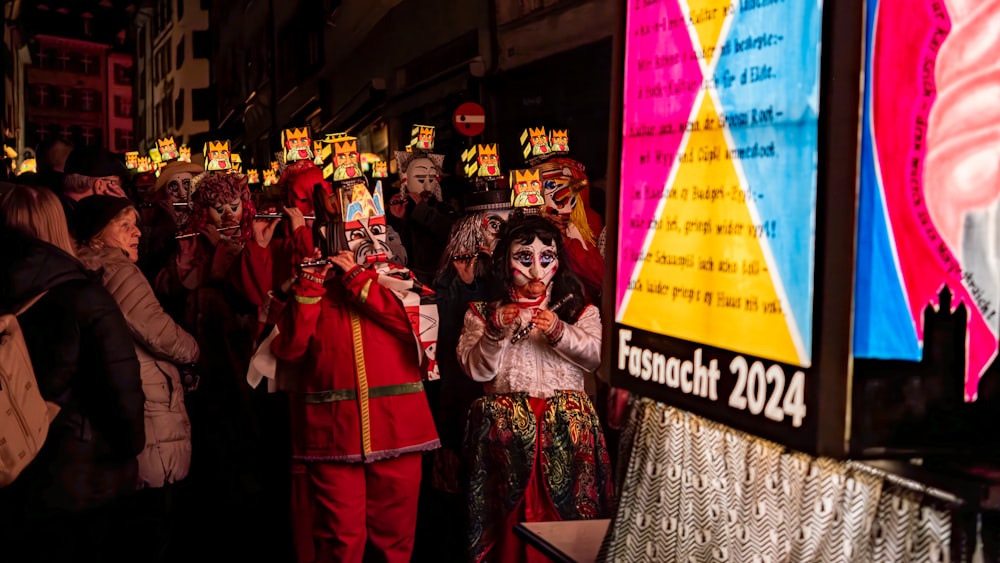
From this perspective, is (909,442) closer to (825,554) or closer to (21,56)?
(825,554)

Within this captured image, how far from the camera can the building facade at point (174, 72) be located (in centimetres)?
914

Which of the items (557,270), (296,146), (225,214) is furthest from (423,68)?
(557,270)

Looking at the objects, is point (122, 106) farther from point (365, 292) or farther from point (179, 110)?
point (365, 292)

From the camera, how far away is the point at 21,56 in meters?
12.4

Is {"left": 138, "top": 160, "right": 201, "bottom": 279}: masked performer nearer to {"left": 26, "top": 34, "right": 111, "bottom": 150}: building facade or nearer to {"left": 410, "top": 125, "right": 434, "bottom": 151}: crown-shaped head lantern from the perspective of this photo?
{"left": 410, "top": 125, "right": 434, "bottom": 151}: crown-shaped head lantern

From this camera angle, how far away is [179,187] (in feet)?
20.8

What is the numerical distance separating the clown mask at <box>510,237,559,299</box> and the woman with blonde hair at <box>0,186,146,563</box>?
134cm

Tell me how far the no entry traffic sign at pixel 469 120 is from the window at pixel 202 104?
16.6ft

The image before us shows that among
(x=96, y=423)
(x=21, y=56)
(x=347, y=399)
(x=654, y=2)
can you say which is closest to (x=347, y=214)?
(x=347, y=399)

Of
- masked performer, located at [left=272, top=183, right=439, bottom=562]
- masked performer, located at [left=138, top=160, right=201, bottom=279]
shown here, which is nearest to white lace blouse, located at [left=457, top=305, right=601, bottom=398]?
masked performer, located at [left=272, top=183, right=439, bottom=562]

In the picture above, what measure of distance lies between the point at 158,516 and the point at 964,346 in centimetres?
346

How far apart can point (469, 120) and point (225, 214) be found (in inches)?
60.5

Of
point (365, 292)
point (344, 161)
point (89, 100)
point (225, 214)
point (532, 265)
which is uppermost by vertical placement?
point (89, 100)

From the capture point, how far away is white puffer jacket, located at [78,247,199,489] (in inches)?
141
